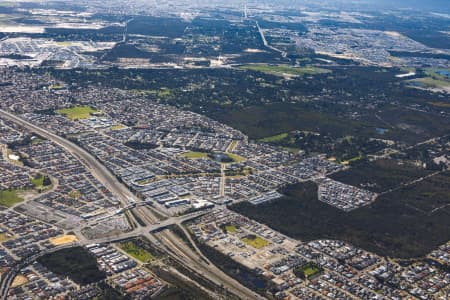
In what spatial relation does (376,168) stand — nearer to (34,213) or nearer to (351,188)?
(351,188)

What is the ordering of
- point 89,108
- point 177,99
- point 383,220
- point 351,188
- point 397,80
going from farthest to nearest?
1. point 397,80
2. point 177,99
3. point 89,108
4. point 351,188
5. point 383,220

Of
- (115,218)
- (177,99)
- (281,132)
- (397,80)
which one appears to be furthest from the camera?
(397,80)

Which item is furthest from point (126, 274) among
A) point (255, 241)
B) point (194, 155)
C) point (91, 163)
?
point (194, 155)

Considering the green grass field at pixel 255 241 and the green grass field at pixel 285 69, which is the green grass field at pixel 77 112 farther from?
the green grass field at pixel 285 69

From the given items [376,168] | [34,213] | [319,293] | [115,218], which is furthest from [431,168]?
[34,213]

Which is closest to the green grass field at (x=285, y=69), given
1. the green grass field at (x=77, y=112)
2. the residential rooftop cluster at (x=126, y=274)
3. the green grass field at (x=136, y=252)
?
the green grass field at (x=77, y=112)

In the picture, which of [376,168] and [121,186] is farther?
[376,168]

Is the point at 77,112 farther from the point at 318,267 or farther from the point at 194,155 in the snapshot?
the point at 318,267
